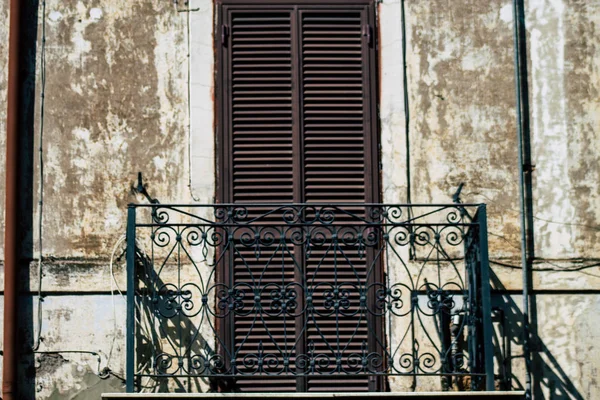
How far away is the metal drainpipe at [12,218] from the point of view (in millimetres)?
9992

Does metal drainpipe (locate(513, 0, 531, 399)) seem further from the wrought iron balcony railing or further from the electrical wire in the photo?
the electrical wire

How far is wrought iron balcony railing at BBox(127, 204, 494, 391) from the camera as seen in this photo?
391 inches

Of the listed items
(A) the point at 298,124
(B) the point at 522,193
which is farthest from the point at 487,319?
(A) the point at 298,124

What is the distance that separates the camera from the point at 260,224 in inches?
392

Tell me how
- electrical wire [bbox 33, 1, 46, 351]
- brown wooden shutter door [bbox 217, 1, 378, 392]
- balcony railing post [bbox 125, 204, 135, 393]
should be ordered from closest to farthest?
balcony railing post [bbox 125, 204, 135, 393], electrical wire [bbox 33, 1, 46, 351], brown wooden shutter door [bbox 217, 1, 378, 392]

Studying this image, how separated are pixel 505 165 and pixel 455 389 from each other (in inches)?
67.2

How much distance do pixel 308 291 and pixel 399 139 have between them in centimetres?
139

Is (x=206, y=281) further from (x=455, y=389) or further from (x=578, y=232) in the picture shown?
(x=578, y=232)

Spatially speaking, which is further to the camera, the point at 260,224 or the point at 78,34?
the point at 78,34

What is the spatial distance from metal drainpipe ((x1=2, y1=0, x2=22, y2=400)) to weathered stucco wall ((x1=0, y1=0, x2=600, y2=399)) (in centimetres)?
14

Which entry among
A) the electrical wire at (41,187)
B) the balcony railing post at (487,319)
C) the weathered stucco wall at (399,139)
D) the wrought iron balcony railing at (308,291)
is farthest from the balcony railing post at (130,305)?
the balcony railing post at (487,319)

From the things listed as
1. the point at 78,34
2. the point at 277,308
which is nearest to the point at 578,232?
the point at 277,308

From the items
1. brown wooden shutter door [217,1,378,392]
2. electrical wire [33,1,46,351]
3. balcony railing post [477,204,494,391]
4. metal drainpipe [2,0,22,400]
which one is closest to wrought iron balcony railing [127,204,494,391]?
brown wooden shutter door [217,1,378,392]

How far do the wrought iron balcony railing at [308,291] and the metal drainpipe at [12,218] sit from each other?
869mm
